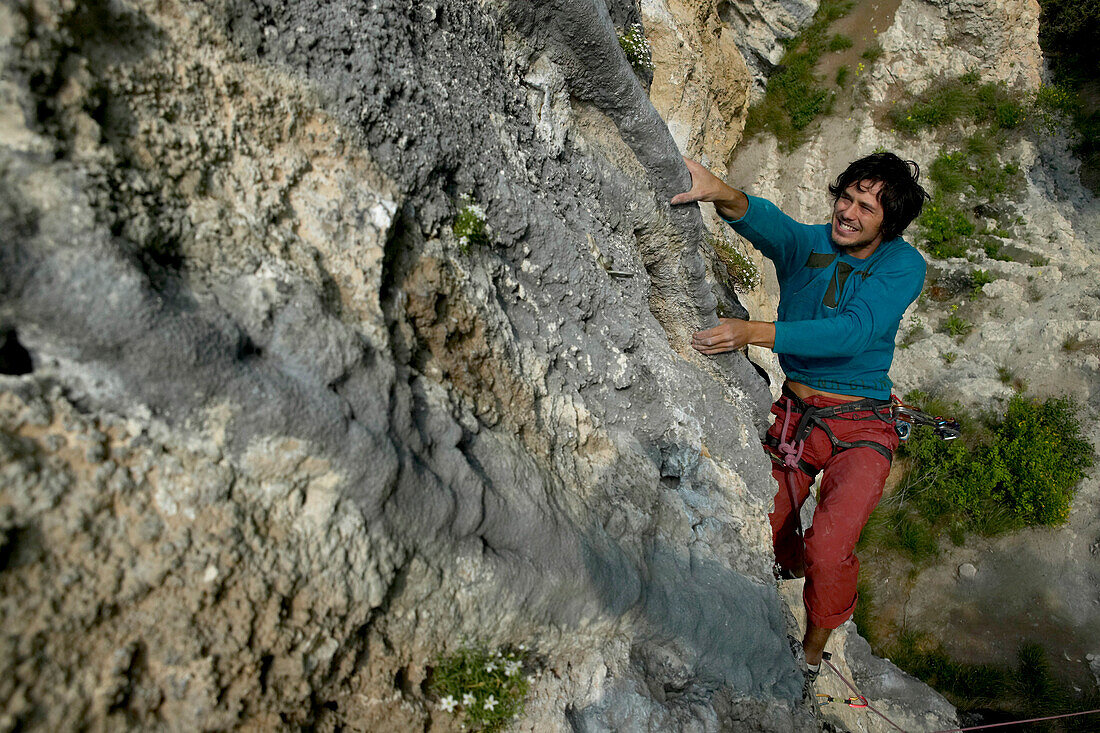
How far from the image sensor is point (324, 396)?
178 cm

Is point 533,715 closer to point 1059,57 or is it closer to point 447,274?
point 447,274

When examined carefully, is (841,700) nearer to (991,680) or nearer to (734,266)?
(991,680)

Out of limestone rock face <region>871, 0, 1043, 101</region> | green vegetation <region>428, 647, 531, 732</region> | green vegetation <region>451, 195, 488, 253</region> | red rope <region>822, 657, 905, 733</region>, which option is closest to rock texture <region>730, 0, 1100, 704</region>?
limestone rock face <region>871, 0, 1043, 101</region>

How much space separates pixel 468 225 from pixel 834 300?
263 centimetres

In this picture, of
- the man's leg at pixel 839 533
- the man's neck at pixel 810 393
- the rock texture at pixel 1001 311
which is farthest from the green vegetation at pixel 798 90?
the man's leg at pixel 839 533

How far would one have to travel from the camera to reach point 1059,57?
1032 centimetres

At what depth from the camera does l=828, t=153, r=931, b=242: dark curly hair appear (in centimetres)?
368

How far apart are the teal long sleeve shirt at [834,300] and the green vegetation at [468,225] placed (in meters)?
2.05

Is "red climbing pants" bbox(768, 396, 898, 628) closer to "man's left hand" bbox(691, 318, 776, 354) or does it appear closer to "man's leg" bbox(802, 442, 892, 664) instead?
"man's leg" bbox(802, 442, 892, 664)

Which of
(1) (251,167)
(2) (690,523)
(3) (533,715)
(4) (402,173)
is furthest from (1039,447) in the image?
(1) (251,167)

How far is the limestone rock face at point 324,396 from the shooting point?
1.44 meters

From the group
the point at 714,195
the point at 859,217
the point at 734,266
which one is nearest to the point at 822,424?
the point at 859,217

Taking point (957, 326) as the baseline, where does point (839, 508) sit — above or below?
below

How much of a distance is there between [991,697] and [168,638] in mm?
8045
